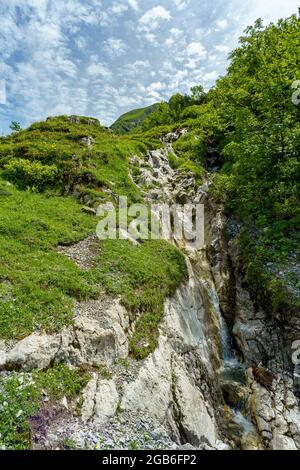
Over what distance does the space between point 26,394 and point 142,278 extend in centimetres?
764

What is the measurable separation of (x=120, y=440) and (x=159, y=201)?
19.1 m

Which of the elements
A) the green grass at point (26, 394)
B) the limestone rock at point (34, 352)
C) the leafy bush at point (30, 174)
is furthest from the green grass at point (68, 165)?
the green grass at point (26, 394)

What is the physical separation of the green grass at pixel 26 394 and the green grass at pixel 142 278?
304 cm

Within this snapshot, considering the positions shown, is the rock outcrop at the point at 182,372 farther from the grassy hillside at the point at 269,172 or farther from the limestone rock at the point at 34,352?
the grassy hillside at the point at 269,172

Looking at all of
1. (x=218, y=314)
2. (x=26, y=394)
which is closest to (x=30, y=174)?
(x=218, y=314)

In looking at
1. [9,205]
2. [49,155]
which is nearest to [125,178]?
[49,155]

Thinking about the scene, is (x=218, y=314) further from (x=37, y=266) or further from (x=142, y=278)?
(x=37, y=266)

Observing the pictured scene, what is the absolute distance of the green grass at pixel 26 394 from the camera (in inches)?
281

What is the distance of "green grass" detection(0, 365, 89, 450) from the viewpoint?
23.4ft

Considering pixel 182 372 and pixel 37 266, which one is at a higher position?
pixel 37 266

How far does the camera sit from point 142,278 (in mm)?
14695

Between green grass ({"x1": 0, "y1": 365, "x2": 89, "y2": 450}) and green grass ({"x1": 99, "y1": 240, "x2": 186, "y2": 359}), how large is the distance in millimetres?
3037

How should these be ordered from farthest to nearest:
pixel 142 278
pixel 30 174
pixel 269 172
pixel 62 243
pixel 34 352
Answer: pixel 30 174 < pixel 269 172 < pixel 62 243 < pixel 142 278 < pixel 34 352

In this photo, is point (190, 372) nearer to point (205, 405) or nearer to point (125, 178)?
point (205, 405)
